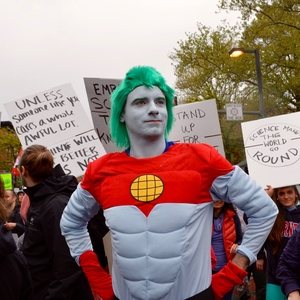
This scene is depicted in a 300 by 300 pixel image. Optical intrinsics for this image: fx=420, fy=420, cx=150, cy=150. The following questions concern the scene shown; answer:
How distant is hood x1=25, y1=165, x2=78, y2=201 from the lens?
2.98 metres

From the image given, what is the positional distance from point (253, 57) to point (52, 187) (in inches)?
645

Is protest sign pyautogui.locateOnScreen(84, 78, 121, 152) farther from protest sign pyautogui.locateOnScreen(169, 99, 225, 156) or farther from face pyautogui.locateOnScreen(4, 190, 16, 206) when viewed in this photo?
face pyautogui.locateOnScreen(4, 190, 16, 206)

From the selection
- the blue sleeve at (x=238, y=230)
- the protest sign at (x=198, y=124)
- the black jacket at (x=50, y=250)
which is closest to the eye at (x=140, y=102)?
the black jacket at (x=50, y=250)

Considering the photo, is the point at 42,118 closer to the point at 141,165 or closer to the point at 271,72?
the point at 141,165

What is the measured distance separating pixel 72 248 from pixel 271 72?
55.2 ft

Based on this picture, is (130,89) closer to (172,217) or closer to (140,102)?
(140,102)

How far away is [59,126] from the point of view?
13.9 ft

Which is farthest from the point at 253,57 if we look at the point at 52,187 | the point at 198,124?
the point at 52,187

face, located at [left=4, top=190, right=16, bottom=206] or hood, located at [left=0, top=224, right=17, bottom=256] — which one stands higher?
face, located at [left=4, top=190, right=16, bottom=206]

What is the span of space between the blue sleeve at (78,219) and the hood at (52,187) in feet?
2.23

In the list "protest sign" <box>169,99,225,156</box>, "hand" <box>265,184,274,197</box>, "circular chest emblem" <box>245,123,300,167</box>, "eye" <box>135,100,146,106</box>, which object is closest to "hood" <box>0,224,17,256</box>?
"eye" <box>135,100,146,106</box>

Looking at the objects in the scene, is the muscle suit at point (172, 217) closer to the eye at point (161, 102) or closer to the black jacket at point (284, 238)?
the eye at point (161, 102)

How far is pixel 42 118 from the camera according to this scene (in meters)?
4.25


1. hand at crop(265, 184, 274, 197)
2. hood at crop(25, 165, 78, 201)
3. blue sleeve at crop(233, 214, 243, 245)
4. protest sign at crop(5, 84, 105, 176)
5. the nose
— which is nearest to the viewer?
the nose
